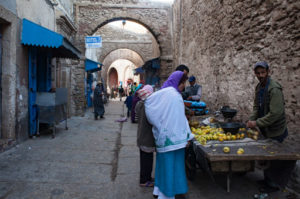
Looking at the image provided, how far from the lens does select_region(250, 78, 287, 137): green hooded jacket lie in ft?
8.76

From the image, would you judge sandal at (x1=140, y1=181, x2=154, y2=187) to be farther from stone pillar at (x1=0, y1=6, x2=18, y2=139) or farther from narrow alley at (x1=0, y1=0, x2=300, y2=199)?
stone pillar at (x1=0, y1=6, x2=18, y2=139)

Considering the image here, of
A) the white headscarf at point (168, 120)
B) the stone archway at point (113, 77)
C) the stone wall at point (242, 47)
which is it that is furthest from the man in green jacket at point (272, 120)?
the stone archway at point (113, 77)

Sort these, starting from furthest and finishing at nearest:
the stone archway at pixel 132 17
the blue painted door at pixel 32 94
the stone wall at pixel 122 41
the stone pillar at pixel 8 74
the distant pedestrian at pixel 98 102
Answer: the stone wall at pixel 122 41
the stone archway at pixel 132 17
the distant pedestrian at pixel 98 102
the blue painted door at pixel 32 94
the stone pillar at pixel 8 74

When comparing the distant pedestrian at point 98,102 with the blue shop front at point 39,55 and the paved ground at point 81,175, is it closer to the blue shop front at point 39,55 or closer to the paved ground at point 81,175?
the blue shop front at point 39,55

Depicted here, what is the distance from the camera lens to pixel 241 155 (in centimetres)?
230

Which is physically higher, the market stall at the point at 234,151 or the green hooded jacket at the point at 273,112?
the green hooded jacket at the point at 273,112

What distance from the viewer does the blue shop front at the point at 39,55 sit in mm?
5016

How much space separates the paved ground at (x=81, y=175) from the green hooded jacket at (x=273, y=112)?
79 cm

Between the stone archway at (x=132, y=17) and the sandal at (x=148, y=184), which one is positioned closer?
the sandal at (x=148, y=184)

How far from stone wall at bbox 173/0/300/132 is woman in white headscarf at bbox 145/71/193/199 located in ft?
5.79

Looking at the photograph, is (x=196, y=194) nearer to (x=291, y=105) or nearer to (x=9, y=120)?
(x=291, y=105)

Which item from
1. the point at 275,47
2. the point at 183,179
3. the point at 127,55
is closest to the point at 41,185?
the point at 183,179

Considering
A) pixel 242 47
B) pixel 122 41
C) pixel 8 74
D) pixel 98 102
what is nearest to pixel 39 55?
pixel 8 74

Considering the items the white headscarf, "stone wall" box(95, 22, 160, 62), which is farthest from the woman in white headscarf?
"stone wall" box(95, 22, 160, 62)
